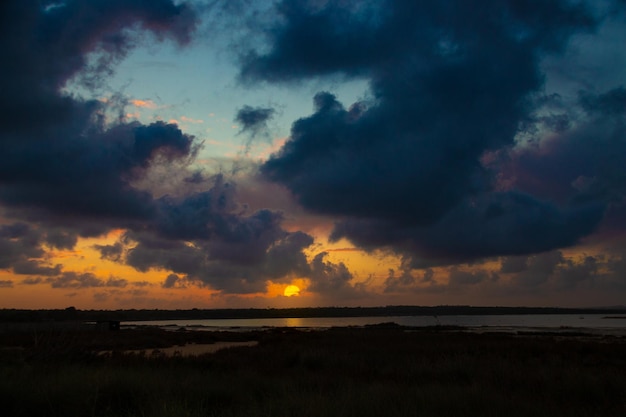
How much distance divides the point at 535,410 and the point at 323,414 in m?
4.96

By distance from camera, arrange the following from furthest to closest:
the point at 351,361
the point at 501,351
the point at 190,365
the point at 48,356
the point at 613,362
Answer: the point at 501,351 → the point at 613,362 → the point at 351,361 → the point at 190,365 → the point at 48,356

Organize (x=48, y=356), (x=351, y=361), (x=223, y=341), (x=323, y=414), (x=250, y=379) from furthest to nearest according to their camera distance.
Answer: (x=223, y=341), (x=351, y=361), (x=48, y=356), (x=250, y=379), (x=323, y=414)

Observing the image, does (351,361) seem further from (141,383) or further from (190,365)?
(141,383)

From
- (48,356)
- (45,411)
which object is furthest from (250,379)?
(48,356)

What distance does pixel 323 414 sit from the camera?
29.4 ft

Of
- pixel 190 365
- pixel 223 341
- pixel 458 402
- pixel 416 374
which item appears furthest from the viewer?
pixel 223 341

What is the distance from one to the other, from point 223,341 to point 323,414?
140 feet

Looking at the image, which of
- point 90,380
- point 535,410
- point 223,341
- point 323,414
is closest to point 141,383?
point 90,380

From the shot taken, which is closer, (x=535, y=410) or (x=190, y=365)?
(x=535, y=410)

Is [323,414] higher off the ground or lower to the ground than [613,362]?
higher

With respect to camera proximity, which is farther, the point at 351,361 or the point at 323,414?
the point at 351,361

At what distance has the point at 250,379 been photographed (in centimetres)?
1519

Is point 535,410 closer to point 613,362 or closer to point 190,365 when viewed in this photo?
point 190,365

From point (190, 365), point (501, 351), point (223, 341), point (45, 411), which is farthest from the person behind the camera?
point (223, 341)
